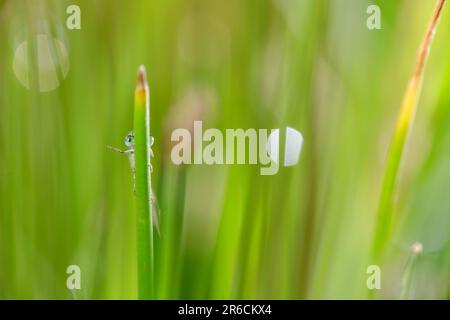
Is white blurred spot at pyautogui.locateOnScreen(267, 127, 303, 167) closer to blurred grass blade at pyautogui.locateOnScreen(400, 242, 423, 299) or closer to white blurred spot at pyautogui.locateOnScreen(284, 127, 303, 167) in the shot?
white blurred spot at pyautogui.locateOnScreen(284, 127, 303, 167)

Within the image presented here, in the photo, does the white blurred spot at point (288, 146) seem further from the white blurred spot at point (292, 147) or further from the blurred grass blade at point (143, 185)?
the blurred grass blade at point (143, 185)

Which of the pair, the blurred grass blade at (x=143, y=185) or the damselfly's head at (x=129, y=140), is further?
the damselfly's head at (x=129, y=140)

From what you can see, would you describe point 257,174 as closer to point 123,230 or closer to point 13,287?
point 123,230

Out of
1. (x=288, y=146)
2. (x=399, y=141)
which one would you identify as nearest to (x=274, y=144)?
(x=288, y=146)

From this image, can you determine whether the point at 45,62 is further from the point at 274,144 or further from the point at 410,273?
the point at 410,273

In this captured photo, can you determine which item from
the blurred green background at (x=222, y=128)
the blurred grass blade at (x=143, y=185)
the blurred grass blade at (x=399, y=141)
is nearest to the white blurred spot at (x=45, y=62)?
the blurred green background at (x=222, y=128)

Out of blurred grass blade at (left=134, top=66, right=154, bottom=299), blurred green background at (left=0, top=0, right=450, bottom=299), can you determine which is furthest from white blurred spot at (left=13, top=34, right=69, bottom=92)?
blurred grass blade at (left=134, top=66, right=154, bottom=299)

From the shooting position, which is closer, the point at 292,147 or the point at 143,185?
the point at 143,185
